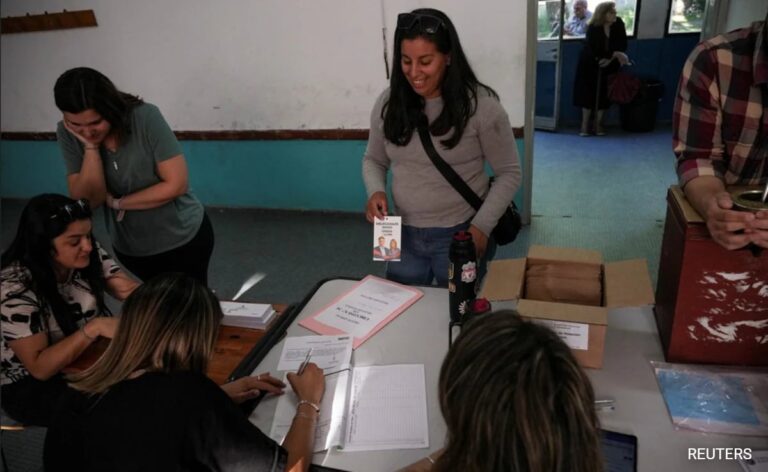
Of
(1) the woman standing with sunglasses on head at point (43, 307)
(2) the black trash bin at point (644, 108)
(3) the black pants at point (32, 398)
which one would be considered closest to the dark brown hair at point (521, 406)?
(1) the woman standing with sunglasses on head at point (43, 307)

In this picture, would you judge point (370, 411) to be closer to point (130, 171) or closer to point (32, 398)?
point (32, 398)

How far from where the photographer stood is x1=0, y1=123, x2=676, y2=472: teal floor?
329 cm

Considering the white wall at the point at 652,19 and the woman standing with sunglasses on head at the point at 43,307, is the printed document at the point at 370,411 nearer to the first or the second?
the woman standing with sunglasses on head at the point at 43,307

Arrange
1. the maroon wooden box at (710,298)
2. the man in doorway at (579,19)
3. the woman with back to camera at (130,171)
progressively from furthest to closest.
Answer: the man in doorway at (579,19) < the woman with back to camera at (130,171) < the maroon wooden box at (710,298)

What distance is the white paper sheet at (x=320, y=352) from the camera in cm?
134

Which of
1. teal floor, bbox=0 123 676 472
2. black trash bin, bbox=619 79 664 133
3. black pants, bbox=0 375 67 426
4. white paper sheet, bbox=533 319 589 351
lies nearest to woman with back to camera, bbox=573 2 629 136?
black trash bin, bbox=619 79 664 133

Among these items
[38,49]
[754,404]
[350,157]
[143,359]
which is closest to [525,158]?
[350,157]

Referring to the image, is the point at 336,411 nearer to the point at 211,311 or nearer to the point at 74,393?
the point at 211,311

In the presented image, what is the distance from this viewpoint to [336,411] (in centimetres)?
118

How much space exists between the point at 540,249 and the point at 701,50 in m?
0.61

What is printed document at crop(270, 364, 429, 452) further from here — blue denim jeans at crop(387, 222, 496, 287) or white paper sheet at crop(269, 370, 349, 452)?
blue denim jeans at crop(387, 222, 496, 287)

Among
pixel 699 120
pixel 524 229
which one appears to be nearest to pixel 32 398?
pixel 699 120

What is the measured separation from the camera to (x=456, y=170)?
1.68m

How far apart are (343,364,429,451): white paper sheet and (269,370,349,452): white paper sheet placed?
0.02 metres
